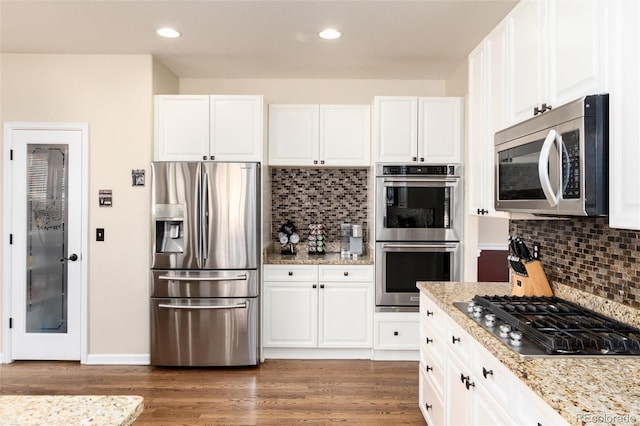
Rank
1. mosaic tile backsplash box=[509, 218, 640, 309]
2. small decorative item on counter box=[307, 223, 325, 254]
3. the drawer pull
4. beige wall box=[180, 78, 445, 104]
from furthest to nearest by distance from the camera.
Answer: beige wall box=[180, 78, 445, 104] < small decorative item on counter box=[307, 223, 325, 254] < mosaic tile backsplash box=[509, 218, 640, 309] < the drawer pull

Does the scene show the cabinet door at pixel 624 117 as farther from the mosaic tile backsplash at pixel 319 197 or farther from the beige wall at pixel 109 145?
the beige wall at pixel 109 145

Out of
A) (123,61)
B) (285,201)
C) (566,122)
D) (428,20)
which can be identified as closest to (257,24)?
(428,20)

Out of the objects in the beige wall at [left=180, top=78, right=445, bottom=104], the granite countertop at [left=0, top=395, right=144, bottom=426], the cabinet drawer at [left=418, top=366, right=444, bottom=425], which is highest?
the beige wall at [left=180, top=78, right=445, bottom=104]

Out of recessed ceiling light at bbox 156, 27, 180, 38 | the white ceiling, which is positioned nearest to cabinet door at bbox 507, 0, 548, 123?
the white ceiling

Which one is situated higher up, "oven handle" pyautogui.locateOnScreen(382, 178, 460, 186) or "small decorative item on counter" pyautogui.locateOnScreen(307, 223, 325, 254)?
"oven handle" pyautogui.locateOnScreen(382, 178, 460, 186)

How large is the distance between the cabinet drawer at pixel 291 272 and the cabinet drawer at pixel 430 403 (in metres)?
1.41

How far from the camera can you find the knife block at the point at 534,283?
2.18 meters

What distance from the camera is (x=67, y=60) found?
361 cm

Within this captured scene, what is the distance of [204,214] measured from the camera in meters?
3.49

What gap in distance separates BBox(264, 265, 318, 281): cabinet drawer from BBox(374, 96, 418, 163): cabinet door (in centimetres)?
114

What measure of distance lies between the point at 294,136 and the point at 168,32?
4.40 feet

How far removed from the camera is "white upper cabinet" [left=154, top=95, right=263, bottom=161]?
3678mm

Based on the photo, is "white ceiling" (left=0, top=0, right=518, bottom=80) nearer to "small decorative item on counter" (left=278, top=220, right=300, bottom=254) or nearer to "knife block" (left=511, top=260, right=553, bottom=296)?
"small decorative item on counter" (left=278, top=220, right=300, bottom=254)

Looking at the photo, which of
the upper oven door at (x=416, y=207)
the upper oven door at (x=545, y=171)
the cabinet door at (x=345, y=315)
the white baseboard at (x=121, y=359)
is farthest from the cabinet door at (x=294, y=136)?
the upper oven door at (x=545, y=171)
